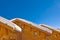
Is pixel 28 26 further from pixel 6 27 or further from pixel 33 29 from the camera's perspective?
pixel 6 27

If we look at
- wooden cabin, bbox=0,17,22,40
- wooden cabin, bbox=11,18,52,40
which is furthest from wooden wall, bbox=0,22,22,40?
wooden cabin, bbox=11,18,52,40

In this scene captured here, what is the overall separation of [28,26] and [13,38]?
1.17m

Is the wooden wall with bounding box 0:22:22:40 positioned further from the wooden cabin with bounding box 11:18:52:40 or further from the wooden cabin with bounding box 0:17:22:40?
the wooden cabin with bounding box 11:18:52:40

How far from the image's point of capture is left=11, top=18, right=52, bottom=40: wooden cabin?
11.3ft

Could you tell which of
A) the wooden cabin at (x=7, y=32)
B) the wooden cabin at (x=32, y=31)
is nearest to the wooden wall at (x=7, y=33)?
the wooden cabin at (x=7, y=32)

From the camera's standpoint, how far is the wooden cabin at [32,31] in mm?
3432

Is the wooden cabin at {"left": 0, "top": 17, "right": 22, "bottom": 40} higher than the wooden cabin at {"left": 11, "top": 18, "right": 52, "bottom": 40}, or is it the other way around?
the wooden cabin at {"left": 11, "top": 18, "right": 52, "bottom": 40}

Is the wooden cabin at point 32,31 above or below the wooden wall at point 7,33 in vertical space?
above

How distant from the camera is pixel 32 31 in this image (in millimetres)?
3510

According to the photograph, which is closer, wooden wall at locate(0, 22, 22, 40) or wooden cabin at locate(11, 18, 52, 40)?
wooden wall at locate(0, 22, 22, 40)

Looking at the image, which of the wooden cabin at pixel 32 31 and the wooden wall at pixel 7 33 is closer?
the wooden wall at pixel 7 33

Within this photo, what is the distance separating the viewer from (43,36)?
11.3 feet

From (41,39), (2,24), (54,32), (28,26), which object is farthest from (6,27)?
(54,32)

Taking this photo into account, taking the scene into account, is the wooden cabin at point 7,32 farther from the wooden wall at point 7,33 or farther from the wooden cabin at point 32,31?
the wooden cabin at point 32,31
